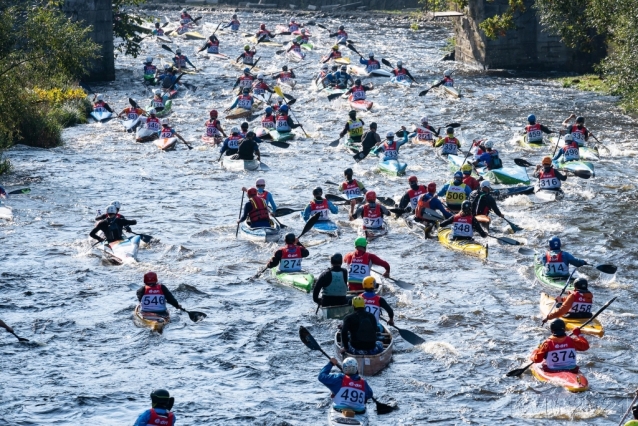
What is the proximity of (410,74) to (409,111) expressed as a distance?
7604 millimetres

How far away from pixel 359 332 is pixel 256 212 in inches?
354

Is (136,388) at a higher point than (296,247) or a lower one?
lower

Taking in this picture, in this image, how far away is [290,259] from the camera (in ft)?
72.7

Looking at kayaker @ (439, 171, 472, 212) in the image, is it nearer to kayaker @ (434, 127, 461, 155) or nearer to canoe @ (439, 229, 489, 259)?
canoe @ (439, 229, 489, 259)

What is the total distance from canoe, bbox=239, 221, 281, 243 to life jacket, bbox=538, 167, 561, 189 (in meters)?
8.05

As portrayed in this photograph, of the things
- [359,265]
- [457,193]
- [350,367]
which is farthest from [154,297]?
[457,193]

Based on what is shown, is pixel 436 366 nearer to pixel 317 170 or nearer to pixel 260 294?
pixel 260 294

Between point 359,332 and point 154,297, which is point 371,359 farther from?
point 154,297

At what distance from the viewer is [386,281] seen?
22.2 m

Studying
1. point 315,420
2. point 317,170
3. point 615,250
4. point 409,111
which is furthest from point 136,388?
point 409,111

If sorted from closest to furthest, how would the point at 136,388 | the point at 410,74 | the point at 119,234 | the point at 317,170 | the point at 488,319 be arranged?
1. the point at 136,388
2. the point at 488,319
3. the point at 119,234
4. the point at 317,170
5. the point at 410,74

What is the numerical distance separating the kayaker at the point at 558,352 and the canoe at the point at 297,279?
243 inches

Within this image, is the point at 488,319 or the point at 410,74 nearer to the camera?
the point at 488,319

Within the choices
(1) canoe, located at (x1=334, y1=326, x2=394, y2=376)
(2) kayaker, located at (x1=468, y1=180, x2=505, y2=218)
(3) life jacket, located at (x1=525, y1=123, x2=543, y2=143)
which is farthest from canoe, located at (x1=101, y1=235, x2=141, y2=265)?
(3) life jacket, located at (x1=525, y1=123, x2=543, y2=143)
